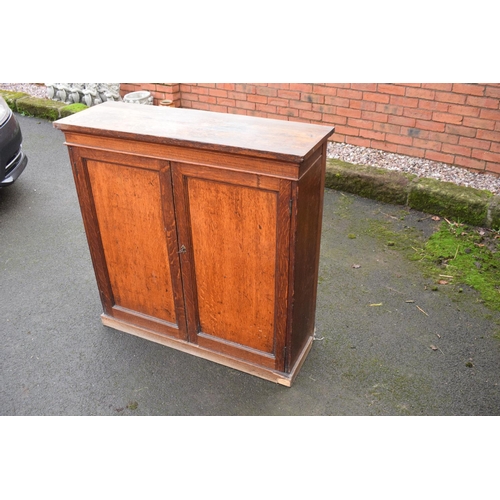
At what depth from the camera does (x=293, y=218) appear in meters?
2.48

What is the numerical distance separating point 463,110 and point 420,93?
445mm

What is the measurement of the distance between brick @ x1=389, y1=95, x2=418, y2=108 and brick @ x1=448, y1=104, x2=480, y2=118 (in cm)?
35

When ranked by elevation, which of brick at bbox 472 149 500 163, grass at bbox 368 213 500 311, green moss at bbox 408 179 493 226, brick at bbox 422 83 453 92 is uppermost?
brick at bbox 422 83 453 92

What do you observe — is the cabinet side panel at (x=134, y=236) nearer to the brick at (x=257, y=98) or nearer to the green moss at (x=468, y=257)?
the green moss at (x=468, y=257)

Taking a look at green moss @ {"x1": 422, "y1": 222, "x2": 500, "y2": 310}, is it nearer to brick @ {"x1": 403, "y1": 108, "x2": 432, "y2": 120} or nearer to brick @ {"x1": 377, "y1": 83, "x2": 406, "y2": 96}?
brick @ {"x1": 403, "y1": 108, "x2": 432, "y2": 120}

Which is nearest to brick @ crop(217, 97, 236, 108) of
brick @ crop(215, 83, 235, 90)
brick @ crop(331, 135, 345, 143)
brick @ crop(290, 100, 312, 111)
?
brick @ crop(215, 83, 235, 90)

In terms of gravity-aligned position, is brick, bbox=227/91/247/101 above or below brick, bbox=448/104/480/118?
below

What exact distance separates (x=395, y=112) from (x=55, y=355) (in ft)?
13.2

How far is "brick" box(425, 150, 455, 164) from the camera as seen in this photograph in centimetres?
507

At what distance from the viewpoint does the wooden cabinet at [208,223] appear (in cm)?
251

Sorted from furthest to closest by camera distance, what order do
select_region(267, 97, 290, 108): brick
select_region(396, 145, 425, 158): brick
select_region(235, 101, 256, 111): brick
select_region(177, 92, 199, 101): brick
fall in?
select_region(177, 92, 199, 101): brick < select_region(235, 101, 256, 111): brick < select_region(267, 97, 290, 108): brick < select_region(396, 145, 425, 158): brick

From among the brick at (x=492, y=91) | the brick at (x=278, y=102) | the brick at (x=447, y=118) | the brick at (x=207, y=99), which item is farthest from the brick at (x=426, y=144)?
the brick at (x=207, y=99)

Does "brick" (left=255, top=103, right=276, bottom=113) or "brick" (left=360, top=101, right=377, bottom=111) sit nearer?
"brick" (left=360, top=101, right=377, bottom=111)

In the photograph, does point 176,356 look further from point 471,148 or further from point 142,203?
point 471,148
